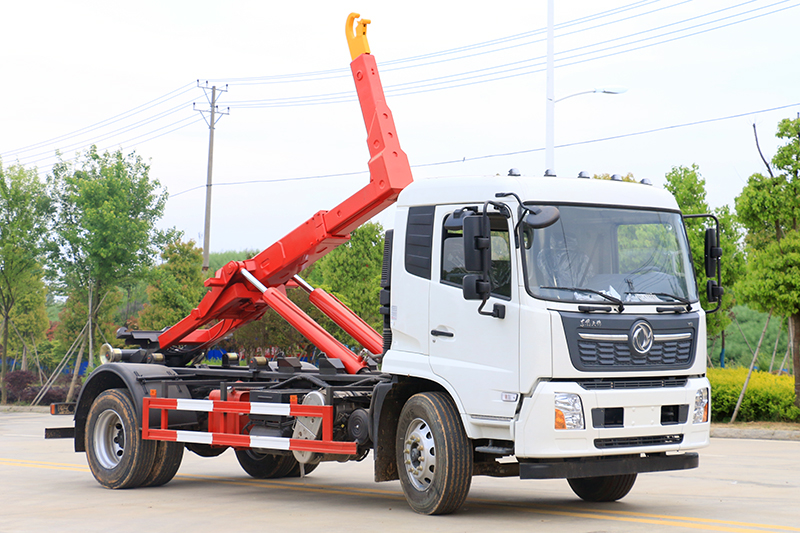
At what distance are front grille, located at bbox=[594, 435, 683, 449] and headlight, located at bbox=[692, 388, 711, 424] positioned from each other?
0.27 m

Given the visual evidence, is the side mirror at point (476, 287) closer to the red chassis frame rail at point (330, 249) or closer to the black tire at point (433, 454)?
the black tire at point (433, 454)

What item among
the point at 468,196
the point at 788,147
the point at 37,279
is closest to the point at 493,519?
the point at 468,196

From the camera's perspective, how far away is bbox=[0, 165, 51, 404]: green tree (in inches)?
1357

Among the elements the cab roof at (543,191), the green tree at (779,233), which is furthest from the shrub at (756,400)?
the cab roof at (543,191)

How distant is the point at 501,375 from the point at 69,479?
736 cm

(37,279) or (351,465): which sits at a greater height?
(37,279)

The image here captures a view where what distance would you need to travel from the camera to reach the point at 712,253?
30.2 feet

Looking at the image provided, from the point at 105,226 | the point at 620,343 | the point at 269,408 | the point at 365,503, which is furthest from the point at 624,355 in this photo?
the point at 105,226

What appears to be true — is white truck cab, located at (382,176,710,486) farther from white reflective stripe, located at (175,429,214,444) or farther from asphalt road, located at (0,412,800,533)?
white reflective stripe, located at (175,429,214,444)

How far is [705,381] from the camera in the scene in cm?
878

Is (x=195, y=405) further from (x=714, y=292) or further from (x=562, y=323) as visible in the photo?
(x=714, y=292)

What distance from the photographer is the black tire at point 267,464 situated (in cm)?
1284

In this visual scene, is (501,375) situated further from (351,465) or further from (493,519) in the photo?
(351,465)

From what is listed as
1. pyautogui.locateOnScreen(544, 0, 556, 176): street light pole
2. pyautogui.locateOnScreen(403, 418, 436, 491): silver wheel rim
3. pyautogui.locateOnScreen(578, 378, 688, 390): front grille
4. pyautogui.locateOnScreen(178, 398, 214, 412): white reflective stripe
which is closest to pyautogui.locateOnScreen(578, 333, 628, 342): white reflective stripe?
pyautogui.locateOnScreen(578, 378, 688, 390): front grille
